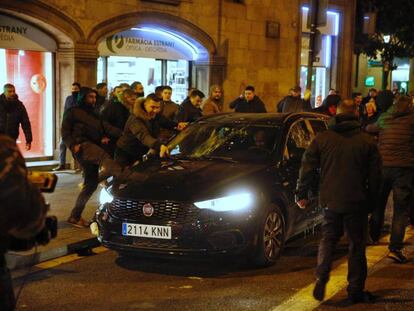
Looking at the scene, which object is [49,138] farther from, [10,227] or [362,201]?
[10,227]

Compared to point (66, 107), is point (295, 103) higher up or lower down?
higher up

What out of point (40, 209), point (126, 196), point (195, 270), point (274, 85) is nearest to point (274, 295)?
point (195, 270)

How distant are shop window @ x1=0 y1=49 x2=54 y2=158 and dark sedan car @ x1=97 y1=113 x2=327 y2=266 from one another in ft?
20.1

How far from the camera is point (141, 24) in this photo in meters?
14.5

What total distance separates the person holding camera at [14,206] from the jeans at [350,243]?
3.03 meters

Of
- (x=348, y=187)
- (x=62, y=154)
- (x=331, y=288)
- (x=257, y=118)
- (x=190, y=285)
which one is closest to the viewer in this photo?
(x=348, y=187)

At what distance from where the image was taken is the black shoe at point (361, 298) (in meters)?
5.68

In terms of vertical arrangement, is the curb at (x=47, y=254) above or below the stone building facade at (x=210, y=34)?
below

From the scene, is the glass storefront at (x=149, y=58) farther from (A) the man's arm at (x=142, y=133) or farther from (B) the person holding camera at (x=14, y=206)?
(B) the person holding camera at (x=14, y=206)

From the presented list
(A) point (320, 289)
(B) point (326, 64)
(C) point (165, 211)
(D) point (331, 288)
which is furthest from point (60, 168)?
(B) point (326, 64)

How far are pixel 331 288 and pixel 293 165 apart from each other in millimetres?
1718

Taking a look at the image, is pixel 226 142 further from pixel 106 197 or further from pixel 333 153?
pixel 333 153

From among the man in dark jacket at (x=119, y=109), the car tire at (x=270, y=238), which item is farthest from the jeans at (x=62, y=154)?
the car tire at (x=270, y=238)

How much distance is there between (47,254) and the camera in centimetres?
730
